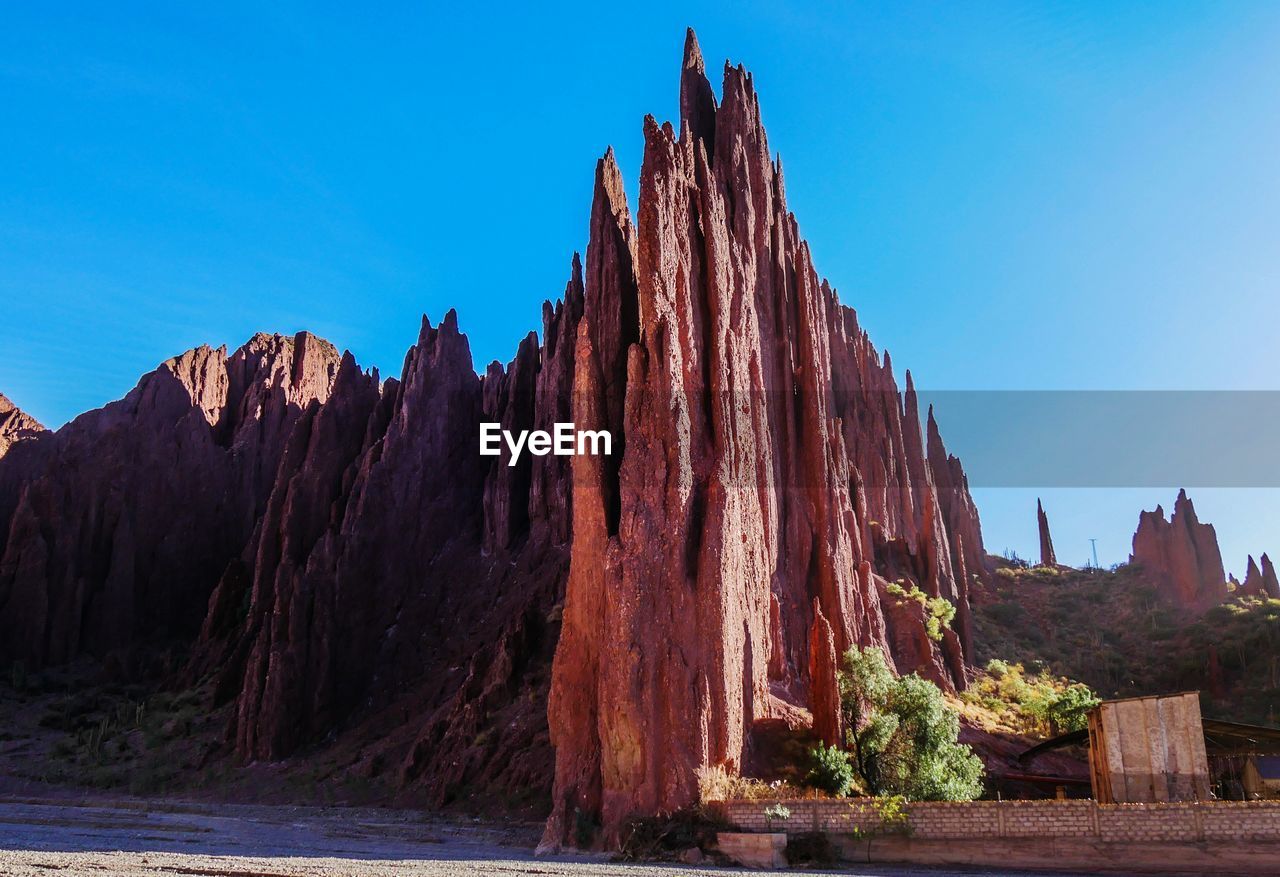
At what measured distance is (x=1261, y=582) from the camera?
2948 inches

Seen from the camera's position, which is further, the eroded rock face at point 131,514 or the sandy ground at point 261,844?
the eroded rock face at point 131,514

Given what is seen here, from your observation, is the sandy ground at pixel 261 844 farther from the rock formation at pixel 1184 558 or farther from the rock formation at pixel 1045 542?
the rock formation at pixel 1045 542

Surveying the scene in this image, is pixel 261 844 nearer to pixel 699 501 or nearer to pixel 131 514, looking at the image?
pixel 699 501

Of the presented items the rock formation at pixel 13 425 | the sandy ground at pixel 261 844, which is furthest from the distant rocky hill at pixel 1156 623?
the rock formation at pixel 13 425

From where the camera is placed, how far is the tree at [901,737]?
101 ft

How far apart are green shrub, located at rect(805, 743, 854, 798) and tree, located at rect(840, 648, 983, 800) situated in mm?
1326

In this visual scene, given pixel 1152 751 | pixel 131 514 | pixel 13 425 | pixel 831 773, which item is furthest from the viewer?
pixel 13 425

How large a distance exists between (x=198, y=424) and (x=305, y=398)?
16674mm

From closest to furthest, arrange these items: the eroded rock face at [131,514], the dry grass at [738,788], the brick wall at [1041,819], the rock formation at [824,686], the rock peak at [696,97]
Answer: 1. the brick wall at [1041,819]
2. the dry grass at [738,788]
3. the rock formation at [824,686]
4. the rock peak at [696,97]
5. the eroded rock face at [131,514]

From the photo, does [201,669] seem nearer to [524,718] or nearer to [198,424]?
[198,424]

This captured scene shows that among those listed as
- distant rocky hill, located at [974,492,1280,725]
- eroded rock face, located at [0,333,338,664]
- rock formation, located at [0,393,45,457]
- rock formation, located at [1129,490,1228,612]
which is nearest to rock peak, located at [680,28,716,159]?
distant rocky hill, located at [974,492,1280,725]

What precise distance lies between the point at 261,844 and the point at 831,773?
17.3 metres

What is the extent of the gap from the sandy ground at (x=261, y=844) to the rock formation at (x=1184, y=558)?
59052 mm

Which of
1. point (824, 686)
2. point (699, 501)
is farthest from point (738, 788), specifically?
point (699, 501)
